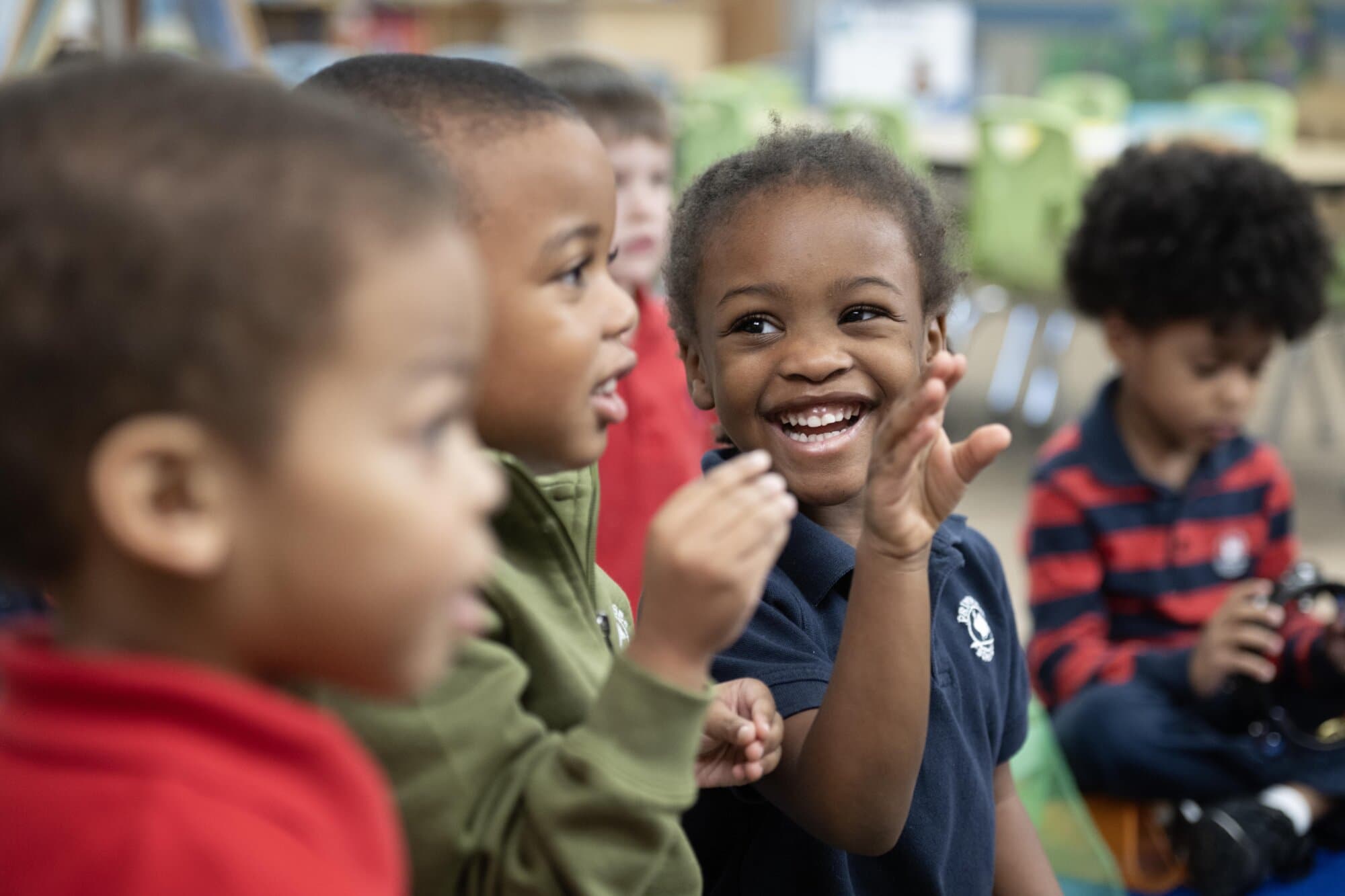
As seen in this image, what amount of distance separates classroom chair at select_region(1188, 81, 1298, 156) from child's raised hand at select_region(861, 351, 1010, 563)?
4.09 meters

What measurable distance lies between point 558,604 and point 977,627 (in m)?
0.49

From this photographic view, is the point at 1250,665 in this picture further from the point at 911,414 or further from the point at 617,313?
the point at 617,313

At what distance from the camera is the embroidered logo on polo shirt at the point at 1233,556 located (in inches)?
82.0

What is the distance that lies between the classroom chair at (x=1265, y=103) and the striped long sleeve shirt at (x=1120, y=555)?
2.92 meters

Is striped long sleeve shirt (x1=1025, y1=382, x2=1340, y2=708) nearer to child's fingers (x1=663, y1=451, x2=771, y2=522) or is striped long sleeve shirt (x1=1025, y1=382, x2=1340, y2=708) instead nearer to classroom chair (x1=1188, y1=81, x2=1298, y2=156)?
child's fingers (x1=663, y1=451, x2=771, y2=522)

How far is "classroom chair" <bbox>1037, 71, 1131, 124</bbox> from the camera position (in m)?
6.51

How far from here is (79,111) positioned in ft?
1.85

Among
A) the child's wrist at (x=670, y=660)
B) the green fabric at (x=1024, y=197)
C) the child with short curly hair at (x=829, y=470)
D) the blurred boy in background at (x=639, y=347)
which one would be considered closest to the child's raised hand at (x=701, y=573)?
the child's wrist at (x=670, y=660)

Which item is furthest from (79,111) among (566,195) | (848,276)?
(848,276)

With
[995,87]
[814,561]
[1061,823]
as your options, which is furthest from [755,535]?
[995,87]

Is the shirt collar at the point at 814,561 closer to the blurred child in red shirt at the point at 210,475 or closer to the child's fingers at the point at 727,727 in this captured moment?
the child's fingers at the point at 727,727

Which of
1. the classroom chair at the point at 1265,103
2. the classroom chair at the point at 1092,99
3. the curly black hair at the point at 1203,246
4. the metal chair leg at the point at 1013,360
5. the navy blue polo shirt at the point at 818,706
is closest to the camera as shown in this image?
the navy blue polo shirt at the point at 818,706

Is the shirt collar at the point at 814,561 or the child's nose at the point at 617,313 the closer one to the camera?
the child's nose at the point at 617,313

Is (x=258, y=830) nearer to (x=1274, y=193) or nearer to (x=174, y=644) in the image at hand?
(x=174, y=644)
